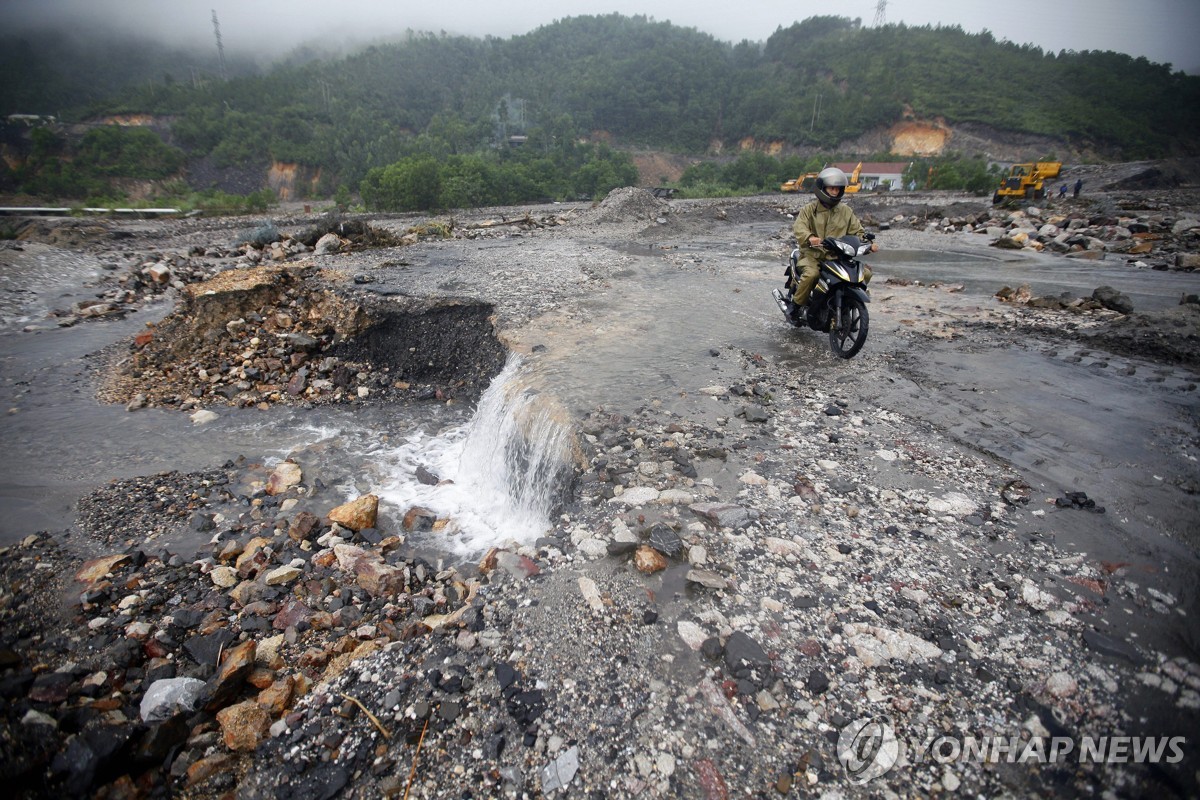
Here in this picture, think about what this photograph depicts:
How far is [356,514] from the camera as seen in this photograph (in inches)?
170

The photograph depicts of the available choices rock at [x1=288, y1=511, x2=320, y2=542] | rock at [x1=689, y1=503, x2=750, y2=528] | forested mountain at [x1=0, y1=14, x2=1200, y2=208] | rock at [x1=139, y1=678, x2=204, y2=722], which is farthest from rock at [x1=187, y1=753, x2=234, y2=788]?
forested mountain at [x1=0, y1=14, x2=1200, y2=208]

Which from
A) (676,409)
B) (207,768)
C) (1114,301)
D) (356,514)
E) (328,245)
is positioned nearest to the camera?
(207,768)

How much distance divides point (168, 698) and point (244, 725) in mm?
574

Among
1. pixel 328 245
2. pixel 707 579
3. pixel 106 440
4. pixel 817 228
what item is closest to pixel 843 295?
pixel 817 228

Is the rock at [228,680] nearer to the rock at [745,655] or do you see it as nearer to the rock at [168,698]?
the rock at [168,698]

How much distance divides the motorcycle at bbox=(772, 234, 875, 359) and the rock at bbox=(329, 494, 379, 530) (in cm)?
516

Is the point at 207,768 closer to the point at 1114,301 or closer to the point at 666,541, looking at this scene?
the point at 666,541

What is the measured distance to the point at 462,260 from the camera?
1067 cm

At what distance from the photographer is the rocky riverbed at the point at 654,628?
6.48 feet

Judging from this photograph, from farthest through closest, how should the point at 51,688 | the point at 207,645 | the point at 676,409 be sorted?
the point at 676,409
the point at 207,645
the point at 51,688

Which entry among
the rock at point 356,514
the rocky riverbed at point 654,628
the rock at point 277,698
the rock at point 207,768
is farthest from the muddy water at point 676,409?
the rock at point 207,768

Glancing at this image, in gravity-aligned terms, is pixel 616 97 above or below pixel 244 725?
above

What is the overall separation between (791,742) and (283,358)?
299 inches

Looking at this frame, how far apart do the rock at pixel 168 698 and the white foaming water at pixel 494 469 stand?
1838 mm
